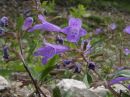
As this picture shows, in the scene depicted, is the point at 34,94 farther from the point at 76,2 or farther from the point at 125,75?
the point at 76,2

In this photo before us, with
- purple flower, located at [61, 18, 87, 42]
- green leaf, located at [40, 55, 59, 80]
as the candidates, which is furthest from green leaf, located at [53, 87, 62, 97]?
purple flower, located at [61, 18, 87, 42]

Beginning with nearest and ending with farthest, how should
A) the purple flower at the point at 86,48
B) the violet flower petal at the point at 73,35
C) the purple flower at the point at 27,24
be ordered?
the violet flower petal at the point at 73,35, the purple flower at the point at 86,48, the purple flower at the point at 27,24

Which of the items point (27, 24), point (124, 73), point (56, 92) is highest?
point (27, 24)

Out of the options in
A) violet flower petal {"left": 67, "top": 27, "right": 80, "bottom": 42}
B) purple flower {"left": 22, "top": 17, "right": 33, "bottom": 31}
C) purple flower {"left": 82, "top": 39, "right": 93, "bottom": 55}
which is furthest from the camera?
purple flower {"left": 22, "top": 17, "right": 33, "bottom": 31}

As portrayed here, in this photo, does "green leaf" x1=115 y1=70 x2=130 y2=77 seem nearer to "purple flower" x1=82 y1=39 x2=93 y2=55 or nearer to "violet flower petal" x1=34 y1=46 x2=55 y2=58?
"purple flower" x1=82 y1=39 x2=93 y2=55

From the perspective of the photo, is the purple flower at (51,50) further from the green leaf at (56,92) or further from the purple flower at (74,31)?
the green leaf at (56,92)

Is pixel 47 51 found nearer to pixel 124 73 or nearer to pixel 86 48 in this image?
pixel 86 48

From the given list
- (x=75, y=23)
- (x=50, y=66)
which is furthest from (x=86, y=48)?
(x=50, y=66)

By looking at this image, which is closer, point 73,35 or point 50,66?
point 73,35

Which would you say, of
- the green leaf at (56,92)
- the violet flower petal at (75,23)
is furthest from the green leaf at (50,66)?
the violet flower petal at (75,23)
